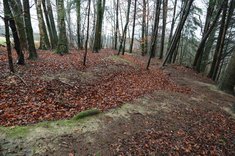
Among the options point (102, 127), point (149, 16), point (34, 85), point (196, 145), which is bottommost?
point (196, 145)

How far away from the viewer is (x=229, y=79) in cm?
963

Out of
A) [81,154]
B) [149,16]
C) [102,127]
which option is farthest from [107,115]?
[149,16]

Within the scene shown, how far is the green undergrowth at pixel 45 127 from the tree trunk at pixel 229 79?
8267 mm

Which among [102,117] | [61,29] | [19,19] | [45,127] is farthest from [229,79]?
[19,19]

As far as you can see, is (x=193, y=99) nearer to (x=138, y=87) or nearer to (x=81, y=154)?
(x=138, y=87)

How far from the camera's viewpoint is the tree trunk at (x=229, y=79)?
367 inches

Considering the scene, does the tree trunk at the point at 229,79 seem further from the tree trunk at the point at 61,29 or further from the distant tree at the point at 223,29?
the tree trunk at the point at 61,29

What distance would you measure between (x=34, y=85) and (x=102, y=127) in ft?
10.7

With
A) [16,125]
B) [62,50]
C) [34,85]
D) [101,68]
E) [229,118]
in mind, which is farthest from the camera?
[62,50]

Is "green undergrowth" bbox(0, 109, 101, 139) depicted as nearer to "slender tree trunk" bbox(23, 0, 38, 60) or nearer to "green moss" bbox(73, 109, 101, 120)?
"green moss" bbox(73, 109, 101, 120)

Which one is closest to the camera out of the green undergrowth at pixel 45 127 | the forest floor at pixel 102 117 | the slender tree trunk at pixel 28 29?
the green undergrowth at pixel 45 127

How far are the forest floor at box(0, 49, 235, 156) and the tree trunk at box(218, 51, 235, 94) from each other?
0.89m

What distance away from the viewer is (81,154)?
3822 millimetres

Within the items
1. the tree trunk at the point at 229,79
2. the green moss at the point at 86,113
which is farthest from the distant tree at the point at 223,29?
the green moss at the point at 86,113
